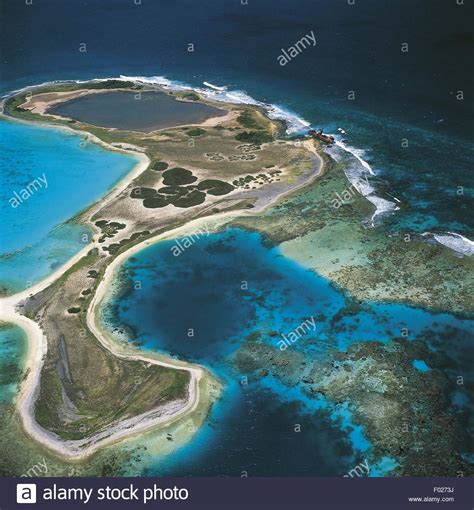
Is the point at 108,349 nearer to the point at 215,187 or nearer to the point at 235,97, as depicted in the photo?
the point at 215,187

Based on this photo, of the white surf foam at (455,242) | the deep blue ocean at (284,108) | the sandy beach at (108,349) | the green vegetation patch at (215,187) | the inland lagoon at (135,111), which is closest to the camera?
the sandy beach at (108,349)

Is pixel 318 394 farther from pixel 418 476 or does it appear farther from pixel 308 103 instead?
pixel 308 103

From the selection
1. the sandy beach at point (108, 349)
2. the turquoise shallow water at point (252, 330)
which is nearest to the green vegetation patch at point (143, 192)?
the sandy beach at point (108, 349)

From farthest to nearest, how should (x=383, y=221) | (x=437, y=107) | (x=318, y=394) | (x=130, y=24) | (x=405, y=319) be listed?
(x=130, y=24)
(x=437, y=107)
(x=383, y=221)
(x=405, y=319)
(x=318, y=394)

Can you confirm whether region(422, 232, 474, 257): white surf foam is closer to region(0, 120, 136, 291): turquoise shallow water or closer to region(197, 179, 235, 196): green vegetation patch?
region(197, 179, 235, 196): green vegetation patch

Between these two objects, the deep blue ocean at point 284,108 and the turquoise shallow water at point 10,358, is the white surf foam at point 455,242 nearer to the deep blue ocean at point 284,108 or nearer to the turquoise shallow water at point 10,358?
the deep blue ocean at point 284,108

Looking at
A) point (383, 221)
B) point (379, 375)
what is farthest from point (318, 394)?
point (383, 221)

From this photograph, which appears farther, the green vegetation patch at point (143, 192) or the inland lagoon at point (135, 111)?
the inland lagoon at point (135, 111)
